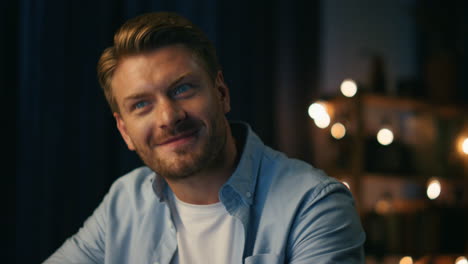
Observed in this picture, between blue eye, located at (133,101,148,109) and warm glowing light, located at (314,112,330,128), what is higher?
blue eye, located at (133,101,148,109)

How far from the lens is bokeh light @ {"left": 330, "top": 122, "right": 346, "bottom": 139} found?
11.4 ft

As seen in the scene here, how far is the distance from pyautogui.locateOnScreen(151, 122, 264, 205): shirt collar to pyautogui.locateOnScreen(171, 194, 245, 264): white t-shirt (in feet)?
0.32

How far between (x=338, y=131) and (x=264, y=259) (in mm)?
2220

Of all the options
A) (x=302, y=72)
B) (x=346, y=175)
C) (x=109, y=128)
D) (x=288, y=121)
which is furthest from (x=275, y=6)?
(x=109, y=128)

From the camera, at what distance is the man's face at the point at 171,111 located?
1.49m

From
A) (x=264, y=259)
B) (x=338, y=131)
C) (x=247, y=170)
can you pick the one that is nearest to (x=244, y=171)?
(x=247, y=170)

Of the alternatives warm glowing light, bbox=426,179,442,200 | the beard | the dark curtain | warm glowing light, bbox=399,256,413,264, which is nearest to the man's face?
the beard

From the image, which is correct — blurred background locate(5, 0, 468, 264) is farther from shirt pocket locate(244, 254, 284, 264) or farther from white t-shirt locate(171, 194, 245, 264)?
shirt pocket locate(244, 254, 284, 264)

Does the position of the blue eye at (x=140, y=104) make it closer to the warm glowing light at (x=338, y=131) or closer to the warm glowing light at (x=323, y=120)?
the warm glowing light at (x=323, y=120)

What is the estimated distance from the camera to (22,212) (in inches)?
85.7

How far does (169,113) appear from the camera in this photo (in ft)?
4.81

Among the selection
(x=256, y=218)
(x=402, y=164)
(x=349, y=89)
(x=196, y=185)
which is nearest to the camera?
(x=256, y=218)

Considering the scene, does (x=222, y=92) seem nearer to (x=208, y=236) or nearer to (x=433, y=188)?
(x=208, y=236)

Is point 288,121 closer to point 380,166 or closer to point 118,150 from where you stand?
point 380,166
